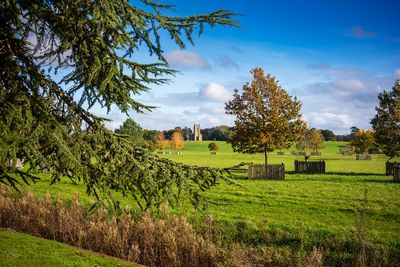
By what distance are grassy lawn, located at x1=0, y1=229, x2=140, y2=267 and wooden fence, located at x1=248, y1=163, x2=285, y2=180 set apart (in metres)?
18.2

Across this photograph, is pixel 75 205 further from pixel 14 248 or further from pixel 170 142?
pixel 170 142

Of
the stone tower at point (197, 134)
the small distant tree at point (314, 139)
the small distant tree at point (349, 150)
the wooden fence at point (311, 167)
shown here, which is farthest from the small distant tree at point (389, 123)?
the stone tower at point (197, 134)

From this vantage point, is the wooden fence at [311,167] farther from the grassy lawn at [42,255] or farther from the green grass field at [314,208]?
the grassy lawn at [42,255]

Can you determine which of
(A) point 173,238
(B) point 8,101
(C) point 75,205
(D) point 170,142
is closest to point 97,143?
(B) point 8,101

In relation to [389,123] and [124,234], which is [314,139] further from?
[124,234]

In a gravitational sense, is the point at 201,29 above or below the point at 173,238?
above

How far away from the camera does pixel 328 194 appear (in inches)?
709

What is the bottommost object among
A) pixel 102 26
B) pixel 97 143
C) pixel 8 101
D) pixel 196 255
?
pixel 196 255

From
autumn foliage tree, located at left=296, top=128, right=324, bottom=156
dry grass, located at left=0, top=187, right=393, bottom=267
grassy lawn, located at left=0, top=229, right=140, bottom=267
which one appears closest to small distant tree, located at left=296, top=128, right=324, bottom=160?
autumn foliage tree, located at left=296, top=128, right=324, bottom=156

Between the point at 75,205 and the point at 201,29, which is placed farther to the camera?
the point at 75,205

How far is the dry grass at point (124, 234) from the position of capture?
887 cm

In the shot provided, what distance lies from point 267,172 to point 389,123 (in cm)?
1250

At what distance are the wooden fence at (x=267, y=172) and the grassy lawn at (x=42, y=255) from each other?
1824 centimetres

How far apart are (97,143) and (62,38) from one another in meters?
1.72
